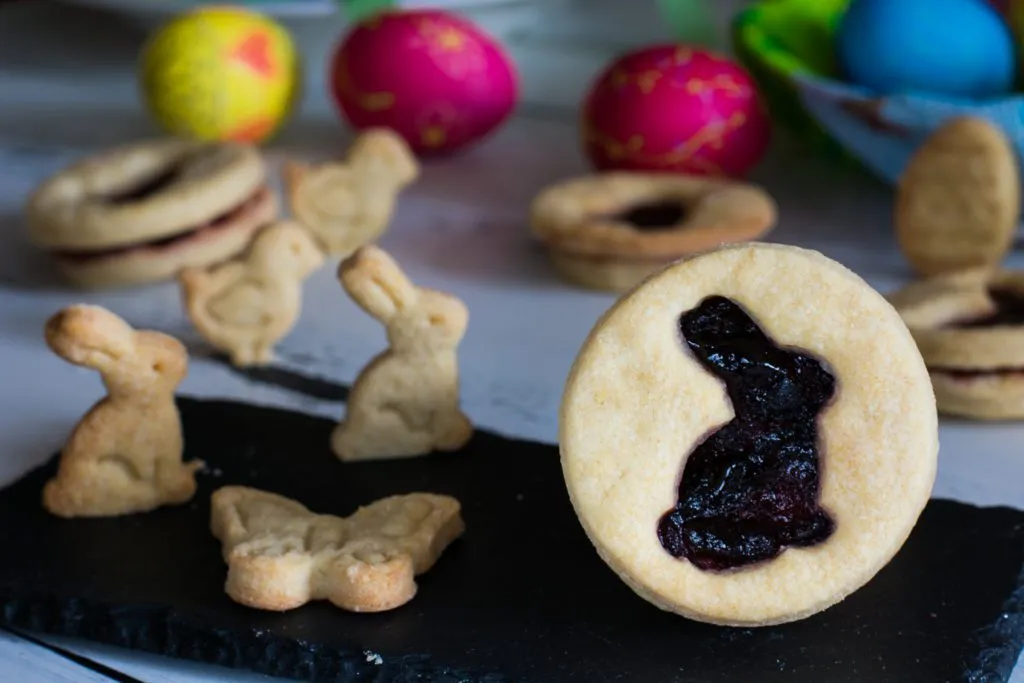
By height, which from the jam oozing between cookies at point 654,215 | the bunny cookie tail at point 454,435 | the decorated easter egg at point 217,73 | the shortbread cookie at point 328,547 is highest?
the decorated easter egg at point 217,73

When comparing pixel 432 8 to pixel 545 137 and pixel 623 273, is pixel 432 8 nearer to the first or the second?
pixel 545 137

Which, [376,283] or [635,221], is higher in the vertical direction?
[376,283]

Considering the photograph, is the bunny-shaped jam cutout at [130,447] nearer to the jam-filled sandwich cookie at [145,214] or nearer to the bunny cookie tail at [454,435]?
the bunny cookie tail at [454,435]

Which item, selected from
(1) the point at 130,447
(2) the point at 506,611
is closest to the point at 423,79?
(1) the point at 130,447

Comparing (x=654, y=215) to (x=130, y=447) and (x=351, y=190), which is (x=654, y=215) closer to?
(x=351, y=190)

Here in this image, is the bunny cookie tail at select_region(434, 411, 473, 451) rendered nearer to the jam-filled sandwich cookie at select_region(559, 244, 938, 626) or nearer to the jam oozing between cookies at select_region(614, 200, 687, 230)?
the jam-filled sandwich cookie at select_region(559, 244, 938, 626)

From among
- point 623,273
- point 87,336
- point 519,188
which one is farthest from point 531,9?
point 87,336

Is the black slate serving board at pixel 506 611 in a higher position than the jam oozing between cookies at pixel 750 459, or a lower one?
lower

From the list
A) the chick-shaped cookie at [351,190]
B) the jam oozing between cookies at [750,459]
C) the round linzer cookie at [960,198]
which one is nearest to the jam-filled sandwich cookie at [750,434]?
the jam oozing between cookies at [750,459]
